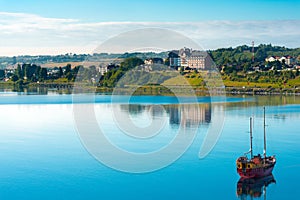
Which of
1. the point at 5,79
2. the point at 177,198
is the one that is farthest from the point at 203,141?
the point at 5,79

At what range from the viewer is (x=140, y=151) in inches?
621

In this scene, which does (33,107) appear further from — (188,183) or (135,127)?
(188,183)

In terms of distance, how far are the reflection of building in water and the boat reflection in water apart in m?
9.28

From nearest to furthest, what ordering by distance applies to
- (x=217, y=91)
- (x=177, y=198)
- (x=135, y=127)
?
(x=177, y=198) → (x=135, y=127) → (x=217, y=91)

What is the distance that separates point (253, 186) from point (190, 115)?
13232 mm

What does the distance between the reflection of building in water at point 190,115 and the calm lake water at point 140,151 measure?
2.0 inches

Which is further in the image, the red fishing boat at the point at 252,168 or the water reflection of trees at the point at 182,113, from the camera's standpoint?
the water reflection of trees at the point at 182,113

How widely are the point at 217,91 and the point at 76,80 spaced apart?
69.1ft

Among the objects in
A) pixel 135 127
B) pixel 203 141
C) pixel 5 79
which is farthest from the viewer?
pixel 5 79

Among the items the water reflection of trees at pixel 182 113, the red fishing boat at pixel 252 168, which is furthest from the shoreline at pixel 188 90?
the red fishing boat at pixel 252 168

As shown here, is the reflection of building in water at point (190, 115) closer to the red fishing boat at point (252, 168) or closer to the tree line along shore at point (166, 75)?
the red fishing boat at point (252, 168)

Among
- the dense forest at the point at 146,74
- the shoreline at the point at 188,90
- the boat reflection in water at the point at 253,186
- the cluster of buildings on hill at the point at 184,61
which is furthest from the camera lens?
the cluster of buildings on hill at the point at 184,61

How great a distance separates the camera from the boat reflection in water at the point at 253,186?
1163cm

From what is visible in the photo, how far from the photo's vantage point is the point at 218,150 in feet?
53.1
